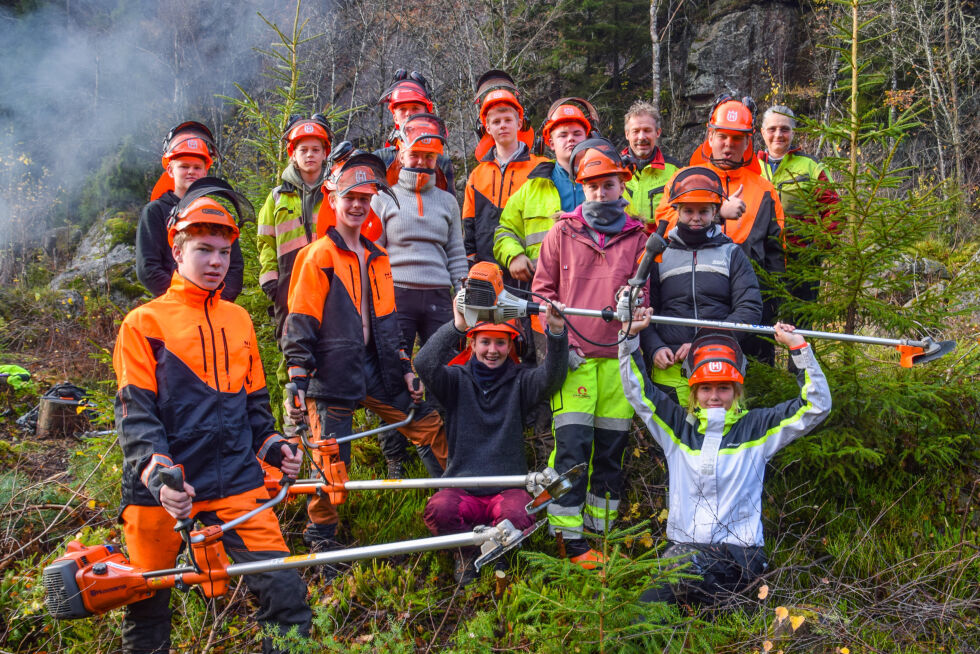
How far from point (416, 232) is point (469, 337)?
1.14 meters

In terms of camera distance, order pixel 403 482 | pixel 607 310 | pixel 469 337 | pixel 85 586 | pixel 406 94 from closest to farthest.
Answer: pixel 85 586
pixel 403 482
pixel 607 310
pixel 469 337
pixel 406 94

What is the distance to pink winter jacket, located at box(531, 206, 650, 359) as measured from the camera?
462 cm

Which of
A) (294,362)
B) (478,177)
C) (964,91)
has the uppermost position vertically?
(964,91)

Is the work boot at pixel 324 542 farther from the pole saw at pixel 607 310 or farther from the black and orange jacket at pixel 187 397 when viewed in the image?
the pole saw at pixel 607 310

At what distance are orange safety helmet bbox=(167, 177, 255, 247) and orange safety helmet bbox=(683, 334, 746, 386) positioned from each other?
2.94 metres

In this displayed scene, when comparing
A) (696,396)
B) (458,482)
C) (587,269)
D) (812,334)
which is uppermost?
(587,269)

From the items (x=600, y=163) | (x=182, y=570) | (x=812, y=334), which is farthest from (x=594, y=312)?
(x=182, y=570)

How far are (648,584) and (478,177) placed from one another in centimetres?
405

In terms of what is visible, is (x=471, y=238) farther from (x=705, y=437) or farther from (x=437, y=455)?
(x=705, y=437)

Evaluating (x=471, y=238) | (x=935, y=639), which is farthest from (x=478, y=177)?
(x=935, y=639)

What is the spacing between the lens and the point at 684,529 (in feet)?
13.4

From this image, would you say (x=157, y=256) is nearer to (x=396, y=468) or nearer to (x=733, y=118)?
(x=396, y=468)

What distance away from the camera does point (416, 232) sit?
17.5 ft

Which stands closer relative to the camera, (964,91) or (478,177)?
(478,177)
